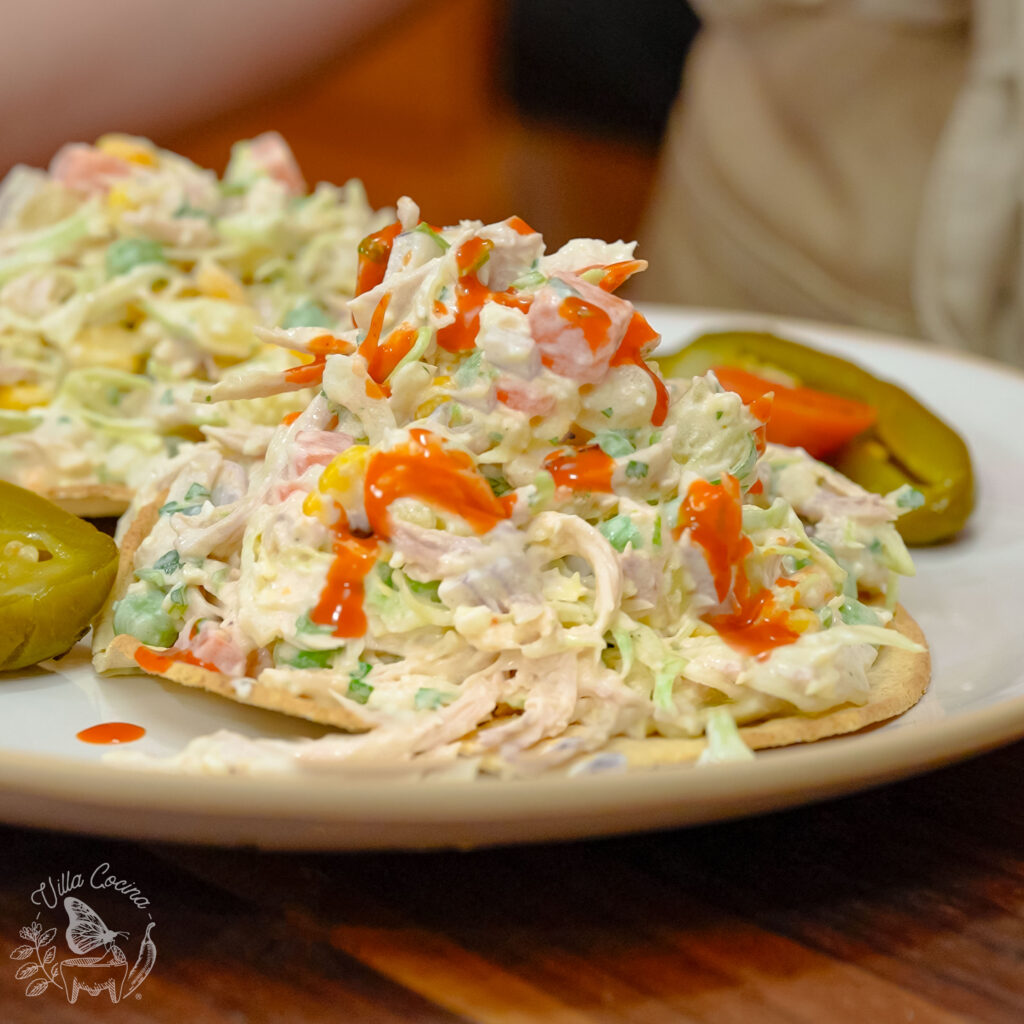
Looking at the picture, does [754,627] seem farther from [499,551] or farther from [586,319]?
[586,319]

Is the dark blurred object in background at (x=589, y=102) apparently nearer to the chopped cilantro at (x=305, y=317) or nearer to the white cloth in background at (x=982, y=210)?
the white cloth in background at (x=982, y=210)

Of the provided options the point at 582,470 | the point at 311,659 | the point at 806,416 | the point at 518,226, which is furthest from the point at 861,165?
the point at 311,659

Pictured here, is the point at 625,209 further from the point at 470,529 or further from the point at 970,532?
the point at 470,529

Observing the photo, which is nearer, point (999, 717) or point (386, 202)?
point (999, 717)

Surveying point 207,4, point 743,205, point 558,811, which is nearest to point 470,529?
point 558,811

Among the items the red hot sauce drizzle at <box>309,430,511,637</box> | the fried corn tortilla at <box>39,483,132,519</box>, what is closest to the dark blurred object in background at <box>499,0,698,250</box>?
the fried corn tortilla at <box>39,483,132,519</box>

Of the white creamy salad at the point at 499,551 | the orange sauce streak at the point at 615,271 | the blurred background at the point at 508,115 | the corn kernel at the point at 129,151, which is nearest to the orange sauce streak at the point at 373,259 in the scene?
the white creamy salad at the point at 499,551
